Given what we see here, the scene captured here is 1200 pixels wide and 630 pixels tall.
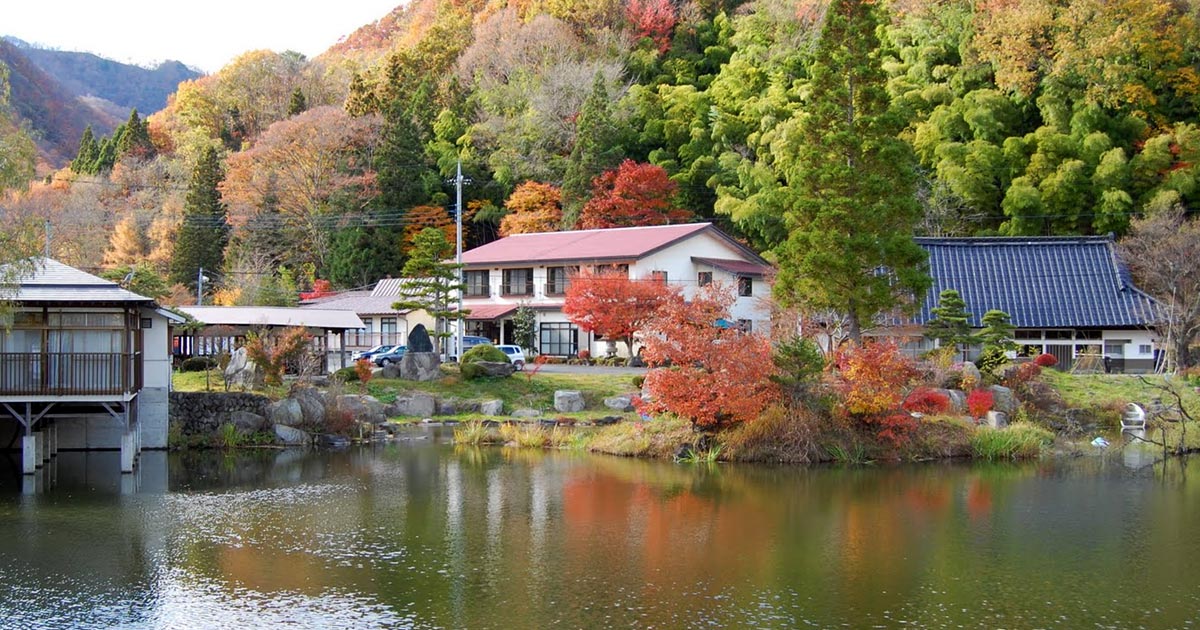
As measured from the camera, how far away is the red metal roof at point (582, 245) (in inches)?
1785

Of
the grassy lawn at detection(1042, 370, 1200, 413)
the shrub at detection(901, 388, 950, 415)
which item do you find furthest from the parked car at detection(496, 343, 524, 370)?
the grassy lawn at detection(1042, 370, 1200, 413)

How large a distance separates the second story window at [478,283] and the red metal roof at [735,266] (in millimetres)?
9711

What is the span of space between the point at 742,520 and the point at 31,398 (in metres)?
13.5

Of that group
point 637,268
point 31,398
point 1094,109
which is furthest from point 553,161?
point 31,398

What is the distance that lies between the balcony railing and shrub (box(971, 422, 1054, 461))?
60.2 ft

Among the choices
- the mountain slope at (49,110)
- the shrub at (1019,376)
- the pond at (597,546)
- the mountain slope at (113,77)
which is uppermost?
the mountain slope at (113,77)

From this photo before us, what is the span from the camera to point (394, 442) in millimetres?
28109

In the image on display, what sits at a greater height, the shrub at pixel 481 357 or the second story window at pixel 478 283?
the second story window at pixel 478 283

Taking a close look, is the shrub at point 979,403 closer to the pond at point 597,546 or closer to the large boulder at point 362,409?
the pond at point 597,546

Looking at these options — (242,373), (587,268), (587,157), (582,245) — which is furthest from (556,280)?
(242,373)

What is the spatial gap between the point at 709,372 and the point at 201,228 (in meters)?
40.8

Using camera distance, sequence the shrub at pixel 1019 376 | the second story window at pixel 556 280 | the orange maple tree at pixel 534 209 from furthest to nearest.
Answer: the orange maple tree at pixel 534 209, the second story window at pixel 556 280, the shrub at pixel 1019 376

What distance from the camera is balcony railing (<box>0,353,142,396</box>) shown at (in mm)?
21250

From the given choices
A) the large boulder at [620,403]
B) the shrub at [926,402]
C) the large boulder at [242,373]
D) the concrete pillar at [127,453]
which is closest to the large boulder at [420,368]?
the large boulder at [242,373]
